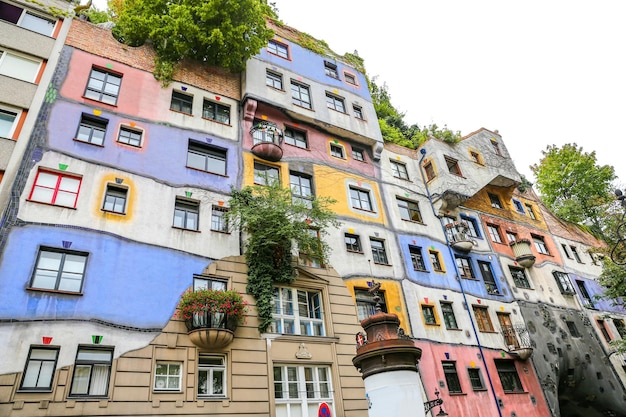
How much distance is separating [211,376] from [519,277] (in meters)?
19.7

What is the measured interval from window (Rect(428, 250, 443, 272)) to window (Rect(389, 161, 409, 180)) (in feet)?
15.6

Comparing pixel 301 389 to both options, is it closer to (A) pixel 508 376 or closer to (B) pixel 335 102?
(A) pixel 508 376

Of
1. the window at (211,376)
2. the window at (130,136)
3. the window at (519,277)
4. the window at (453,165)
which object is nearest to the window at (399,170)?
the window at (453,165)

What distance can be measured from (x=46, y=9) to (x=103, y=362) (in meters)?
14.5

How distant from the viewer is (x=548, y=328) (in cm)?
2311

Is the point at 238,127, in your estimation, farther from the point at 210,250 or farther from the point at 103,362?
the point at 103,362

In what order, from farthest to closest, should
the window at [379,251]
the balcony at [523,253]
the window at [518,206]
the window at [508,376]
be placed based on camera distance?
the window at [518,206] → the balcony at [523,253] → the window at [508,376] → the window at [379,251]

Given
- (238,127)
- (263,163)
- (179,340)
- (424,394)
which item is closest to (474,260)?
(424,394)

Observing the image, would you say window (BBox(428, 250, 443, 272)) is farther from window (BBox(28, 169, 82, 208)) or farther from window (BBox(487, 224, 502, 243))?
window (BBox(28, 169, 82, 208))

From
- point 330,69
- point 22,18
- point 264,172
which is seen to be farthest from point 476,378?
point 22,18

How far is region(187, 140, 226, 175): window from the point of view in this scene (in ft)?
54.6

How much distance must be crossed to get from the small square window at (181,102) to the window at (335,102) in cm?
797

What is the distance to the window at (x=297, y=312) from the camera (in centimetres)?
1466

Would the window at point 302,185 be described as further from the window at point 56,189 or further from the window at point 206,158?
the window at point 56,189
